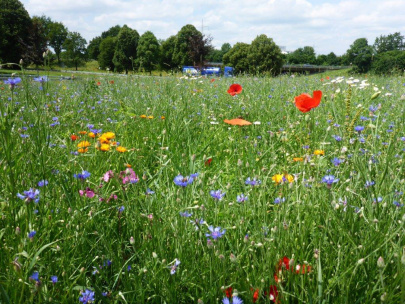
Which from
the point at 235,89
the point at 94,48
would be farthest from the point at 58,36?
the point at 235,89

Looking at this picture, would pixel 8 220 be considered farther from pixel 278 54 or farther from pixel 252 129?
pixel 278 54

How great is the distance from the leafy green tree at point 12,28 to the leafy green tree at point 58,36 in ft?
60.5

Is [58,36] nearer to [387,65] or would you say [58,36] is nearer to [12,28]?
[12,28]

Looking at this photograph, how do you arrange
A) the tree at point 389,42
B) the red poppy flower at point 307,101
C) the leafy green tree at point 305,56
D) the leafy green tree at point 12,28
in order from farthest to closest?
the leafy green tree at point 305,56, the tree at point 389,42, the leafy green tree at point 12,28, the red poppy flower at point 307,101

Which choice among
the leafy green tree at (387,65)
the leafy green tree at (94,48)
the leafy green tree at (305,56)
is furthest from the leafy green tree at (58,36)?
the leafy green tree at (387,65)

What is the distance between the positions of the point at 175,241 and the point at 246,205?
351 millimetres

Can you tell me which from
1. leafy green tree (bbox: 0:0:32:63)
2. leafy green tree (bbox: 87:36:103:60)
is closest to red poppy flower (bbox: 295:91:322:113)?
leafy green tree (bbox: 0:0:32:63)

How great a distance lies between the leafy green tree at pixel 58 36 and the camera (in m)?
56.9

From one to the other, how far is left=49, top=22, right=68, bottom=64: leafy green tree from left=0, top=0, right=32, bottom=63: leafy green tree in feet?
60.5

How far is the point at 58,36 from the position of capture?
194ft

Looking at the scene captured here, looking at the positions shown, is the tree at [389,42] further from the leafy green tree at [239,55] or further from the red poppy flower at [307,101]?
the red poppy flower at [307,101]

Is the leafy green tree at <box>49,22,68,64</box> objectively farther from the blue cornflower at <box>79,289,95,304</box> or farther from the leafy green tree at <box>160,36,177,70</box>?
the blue cornflower at <box>79,289,95,304</box>

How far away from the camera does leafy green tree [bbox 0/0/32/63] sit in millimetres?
32250

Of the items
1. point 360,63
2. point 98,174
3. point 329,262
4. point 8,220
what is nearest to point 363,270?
point 329,262
